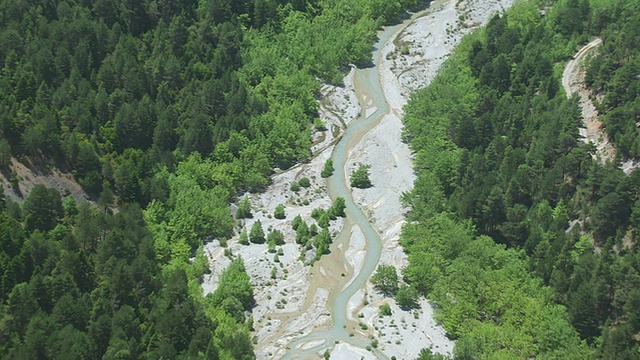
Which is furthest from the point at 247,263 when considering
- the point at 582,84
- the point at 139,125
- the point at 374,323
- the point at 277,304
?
the point at 582,84

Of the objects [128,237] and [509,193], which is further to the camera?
[509,193]

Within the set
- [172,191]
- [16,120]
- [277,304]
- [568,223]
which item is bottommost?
[568,223]

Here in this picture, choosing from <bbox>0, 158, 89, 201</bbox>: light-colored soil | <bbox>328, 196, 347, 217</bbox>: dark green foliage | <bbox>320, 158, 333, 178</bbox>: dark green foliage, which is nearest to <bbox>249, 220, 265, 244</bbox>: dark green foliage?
<bbox>328, 196, 347, 217</bbox>: dark green foliage

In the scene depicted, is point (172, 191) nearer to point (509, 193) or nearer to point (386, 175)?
point (386, 175)

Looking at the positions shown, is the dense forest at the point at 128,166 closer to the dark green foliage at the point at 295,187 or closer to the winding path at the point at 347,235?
the dark green foliage at the point at 295,187

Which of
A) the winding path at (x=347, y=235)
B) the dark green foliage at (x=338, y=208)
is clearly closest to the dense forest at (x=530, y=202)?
the winding path at (x=347, y=235)

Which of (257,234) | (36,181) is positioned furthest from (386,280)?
(36,181)

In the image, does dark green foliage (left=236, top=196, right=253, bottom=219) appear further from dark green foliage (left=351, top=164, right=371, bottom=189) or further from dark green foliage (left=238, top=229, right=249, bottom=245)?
dark green foliage (left=351, top=164, right=371, bottom=189)
